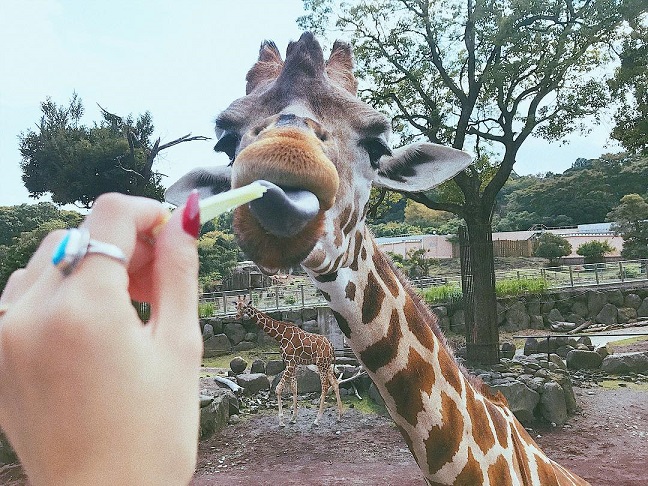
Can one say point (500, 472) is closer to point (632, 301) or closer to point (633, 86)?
point (633, 86)

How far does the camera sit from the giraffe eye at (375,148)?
1751 millimetres

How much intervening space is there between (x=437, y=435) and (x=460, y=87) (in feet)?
33.7

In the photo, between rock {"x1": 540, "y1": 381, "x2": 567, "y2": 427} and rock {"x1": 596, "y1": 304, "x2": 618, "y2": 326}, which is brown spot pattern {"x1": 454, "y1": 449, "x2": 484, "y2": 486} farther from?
rock {"x1": 596, "y1": 304, "x2": 618, "y2": 326}

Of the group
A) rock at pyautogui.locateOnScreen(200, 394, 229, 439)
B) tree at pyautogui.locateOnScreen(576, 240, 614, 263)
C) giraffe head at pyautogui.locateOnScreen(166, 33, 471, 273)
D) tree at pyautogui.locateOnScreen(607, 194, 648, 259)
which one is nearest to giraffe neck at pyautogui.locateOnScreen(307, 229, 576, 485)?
giraffe head at pyautogui.locateOnScreen(166, 33, 471, 273)

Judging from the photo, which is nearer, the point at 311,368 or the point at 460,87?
the point at 311,368

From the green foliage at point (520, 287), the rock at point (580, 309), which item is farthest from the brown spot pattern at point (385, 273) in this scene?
the rock at point (580, 309)

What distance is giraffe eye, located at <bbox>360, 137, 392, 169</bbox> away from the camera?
1.75 m

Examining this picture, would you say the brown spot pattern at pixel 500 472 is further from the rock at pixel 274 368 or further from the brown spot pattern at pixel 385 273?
the rock at pixel 274 368

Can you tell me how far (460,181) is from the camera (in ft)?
33.0

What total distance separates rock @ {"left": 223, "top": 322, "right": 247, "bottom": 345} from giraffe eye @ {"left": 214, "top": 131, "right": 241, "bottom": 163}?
1321 cm

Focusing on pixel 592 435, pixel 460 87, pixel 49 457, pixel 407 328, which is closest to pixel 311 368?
pixel 592 435

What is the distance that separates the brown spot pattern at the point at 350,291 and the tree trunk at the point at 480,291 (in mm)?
8259

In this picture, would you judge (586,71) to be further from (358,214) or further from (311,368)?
(358,214)

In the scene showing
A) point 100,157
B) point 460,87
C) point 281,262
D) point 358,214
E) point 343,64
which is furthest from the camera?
point 100,157
